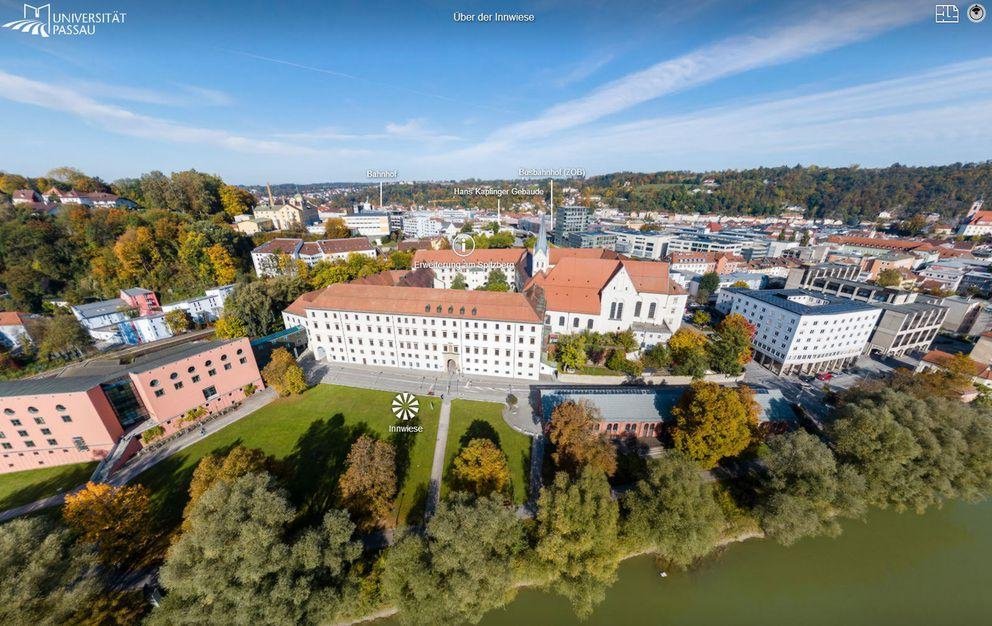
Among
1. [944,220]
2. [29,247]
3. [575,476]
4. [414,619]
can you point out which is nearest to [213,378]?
[414,619]

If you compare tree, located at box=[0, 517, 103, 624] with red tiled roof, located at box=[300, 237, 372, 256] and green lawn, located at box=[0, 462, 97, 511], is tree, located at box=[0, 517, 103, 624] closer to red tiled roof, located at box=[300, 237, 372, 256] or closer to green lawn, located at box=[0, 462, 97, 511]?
green lawn, located at box=[0, 462, 97, 511]

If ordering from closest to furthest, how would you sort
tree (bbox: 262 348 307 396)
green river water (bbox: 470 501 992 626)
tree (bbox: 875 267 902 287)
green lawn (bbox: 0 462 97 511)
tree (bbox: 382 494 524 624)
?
tree (bbox: 382 494 524 624) < green river water (bbox: 470 501 992 626) < green lawn (bbox: 0 462 97 511) < tree (bbox: 262 348 307 396) < tree (bbox: 875 267 902 287)

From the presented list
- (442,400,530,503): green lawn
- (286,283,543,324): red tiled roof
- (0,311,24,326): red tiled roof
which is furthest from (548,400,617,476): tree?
(0,311,24,326): red tiled roof

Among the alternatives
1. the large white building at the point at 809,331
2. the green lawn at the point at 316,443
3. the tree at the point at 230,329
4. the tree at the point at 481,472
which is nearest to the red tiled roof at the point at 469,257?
the tree at the point at 230,329

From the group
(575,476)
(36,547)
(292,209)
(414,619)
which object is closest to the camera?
(36,547)

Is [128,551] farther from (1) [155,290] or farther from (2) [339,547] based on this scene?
(1) [155,290]

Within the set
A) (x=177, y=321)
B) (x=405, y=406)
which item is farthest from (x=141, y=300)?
(x=405, y=406)
